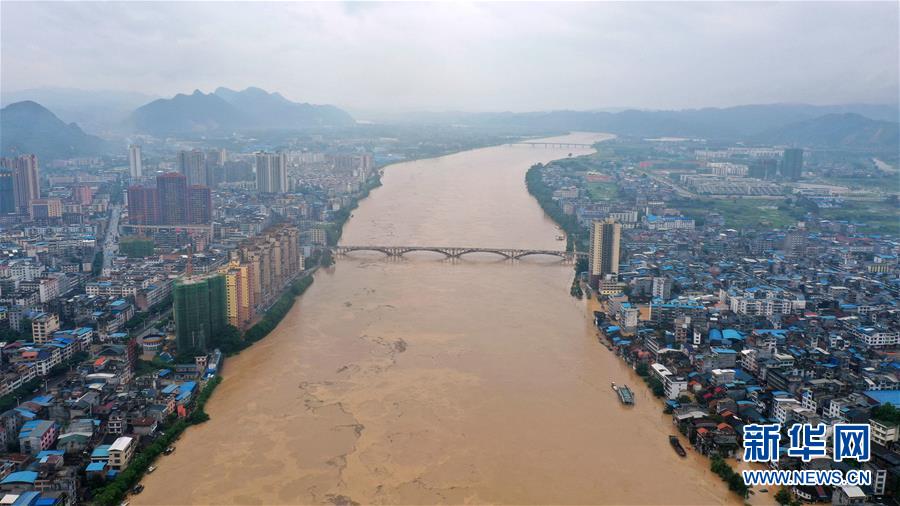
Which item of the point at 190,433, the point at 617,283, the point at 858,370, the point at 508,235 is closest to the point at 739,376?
the point at 858,370

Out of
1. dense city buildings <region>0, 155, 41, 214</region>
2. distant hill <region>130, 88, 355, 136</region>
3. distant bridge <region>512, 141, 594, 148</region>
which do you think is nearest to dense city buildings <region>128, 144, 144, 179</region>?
dense city buildings <region>0, 155, 41, 214</region>

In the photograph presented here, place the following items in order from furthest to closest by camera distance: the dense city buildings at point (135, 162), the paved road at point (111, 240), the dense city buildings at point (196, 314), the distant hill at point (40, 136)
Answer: the distant hill at point (40, 136) < the dense city buildings at point (135, 162) < the paved road at point (111, 240) < the dense city buildings at point (196, 314)

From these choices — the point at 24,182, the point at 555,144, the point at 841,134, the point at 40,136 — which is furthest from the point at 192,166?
the point at 841,134

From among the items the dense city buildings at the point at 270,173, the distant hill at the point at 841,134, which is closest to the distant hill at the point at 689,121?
the distant hill at the point at 841,134

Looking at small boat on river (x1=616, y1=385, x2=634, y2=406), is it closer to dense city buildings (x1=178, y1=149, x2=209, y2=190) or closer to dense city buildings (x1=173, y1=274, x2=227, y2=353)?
dense city buildings (x1=173, y1=274, x2=227, y2=353)

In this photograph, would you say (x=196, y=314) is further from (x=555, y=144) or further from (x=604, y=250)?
(x=555, y=144)

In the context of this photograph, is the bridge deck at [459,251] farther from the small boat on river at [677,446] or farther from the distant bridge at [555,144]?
the distant bridge at [555,144]

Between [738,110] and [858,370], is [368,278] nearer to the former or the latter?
[858,370]
